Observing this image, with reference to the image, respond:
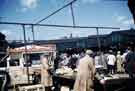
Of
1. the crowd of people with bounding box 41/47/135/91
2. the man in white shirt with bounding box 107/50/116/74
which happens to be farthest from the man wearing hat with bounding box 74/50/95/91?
the man in white shirt with bounding box 107/50/116/74

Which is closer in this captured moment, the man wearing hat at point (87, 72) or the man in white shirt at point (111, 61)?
the man wearing hat at point (87, 72)

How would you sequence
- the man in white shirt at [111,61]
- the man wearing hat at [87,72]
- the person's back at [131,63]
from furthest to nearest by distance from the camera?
the man in white shirt at [111,61] → the person's back at [131,63] → the man wearing hat at [87,72]

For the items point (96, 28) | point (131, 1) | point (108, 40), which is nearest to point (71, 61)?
point (108, 40)

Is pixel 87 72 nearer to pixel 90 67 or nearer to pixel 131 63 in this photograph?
pixel 90 67

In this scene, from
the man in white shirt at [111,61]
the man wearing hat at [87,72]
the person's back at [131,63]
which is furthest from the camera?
the man in white shirt at [111,61]

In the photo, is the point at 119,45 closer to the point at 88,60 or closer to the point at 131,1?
Result: the point at 88,60

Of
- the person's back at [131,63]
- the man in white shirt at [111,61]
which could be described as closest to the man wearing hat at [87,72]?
the person's back at [131,63]

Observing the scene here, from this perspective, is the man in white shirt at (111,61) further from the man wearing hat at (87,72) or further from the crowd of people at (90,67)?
the man wearing hat at (87,72)

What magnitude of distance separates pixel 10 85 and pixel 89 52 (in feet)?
16.8

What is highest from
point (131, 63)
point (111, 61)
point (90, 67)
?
point (90, 67)

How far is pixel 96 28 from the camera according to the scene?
12781mm

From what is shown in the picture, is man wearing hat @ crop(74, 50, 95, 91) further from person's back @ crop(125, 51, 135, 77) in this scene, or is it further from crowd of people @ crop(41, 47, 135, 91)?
person's back @ crop(125, 51, 135, 77)

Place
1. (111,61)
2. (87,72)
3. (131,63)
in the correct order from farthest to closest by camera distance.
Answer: (111,61)
(131,63)
(87,72)

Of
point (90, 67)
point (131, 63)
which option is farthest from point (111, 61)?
point (90, 67)
